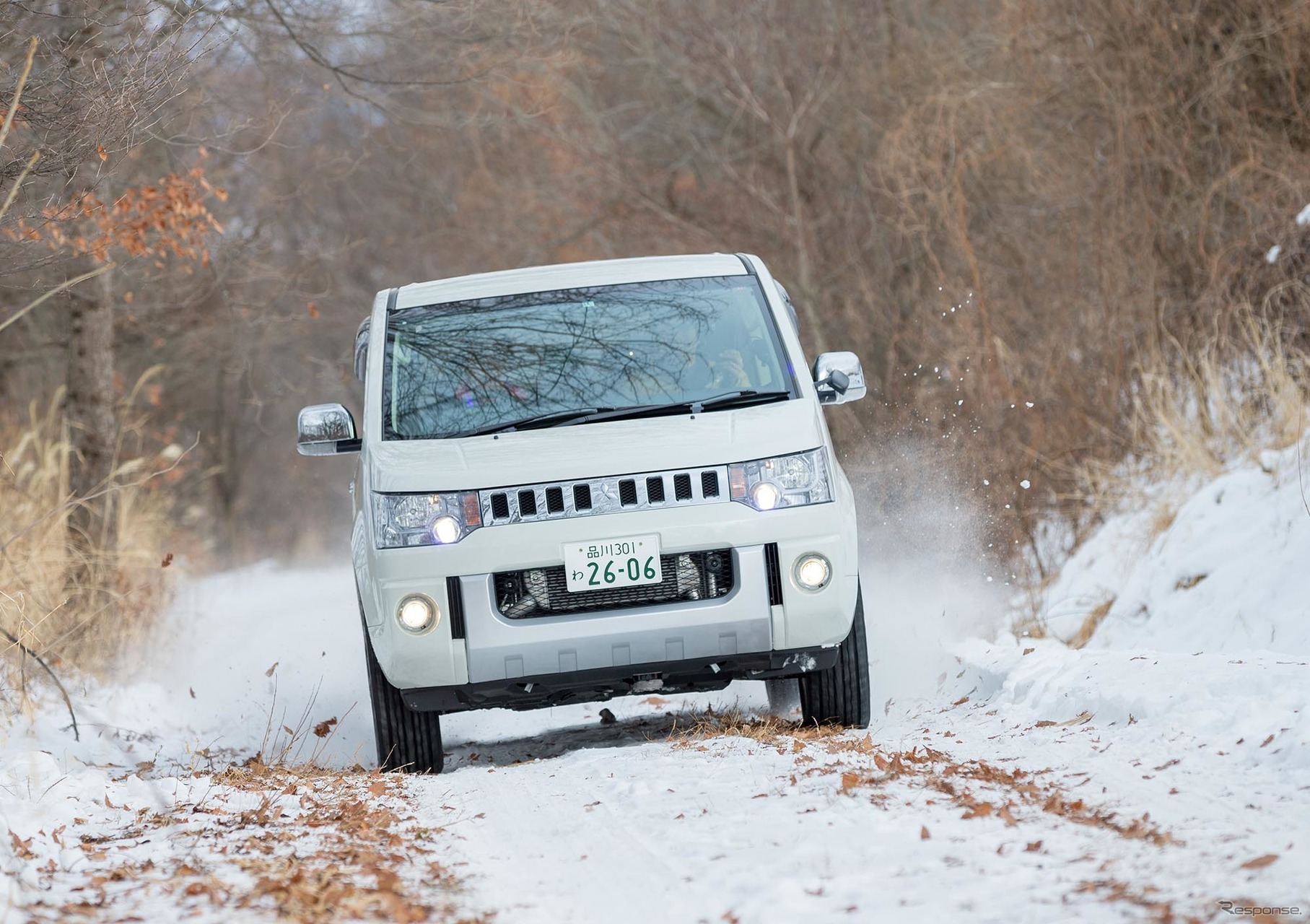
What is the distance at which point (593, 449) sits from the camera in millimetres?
5699

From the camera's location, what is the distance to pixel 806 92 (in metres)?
17.1

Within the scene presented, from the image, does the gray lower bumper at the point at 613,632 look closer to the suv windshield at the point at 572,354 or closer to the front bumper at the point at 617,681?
the front bumper at the point at 617,681

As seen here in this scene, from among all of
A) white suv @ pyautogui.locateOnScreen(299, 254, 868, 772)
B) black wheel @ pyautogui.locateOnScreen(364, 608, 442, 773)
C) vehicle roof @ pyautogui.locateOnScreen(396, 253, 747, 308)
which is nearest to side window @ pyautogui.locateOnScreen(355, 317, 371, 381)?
vehicle roof @ pyautogui.locateOnScreen(396, 253, 747, 308)

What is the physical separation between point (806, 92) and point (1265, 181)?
21.6 ft

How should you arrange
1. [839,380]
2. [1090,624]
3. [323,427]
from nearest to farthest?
[323,427] < [839,380] < [1090,624]

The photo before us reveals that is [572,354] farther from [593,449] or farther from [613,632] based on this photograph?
[613,632]

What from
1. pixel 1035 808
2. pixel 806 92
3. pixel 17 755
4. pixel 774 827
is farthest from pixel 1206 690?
pixel 806 92

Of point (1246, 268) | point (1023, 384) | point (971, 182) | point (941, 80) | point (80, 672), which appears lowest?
point (80, 672)

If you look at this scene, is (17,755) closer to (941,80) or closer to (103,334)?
(103,334)

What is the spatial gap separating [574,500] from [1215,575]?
4194mm

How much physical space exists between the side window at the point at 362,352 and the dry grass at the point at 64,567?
3.83ft

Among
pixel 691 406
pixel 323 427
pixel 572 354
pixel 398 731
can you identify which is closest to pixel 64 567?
pixel 323 427

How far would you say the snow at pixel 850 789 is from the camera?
357 centimetres

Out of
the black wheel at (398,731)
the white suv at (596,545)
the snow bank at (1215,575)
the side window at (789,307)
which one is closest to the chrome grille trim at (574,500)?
the white suv at (596,545)
